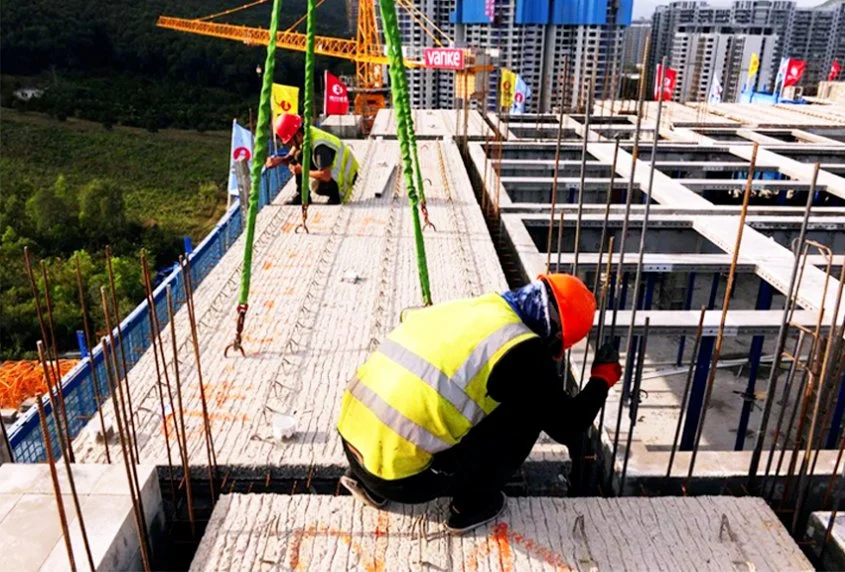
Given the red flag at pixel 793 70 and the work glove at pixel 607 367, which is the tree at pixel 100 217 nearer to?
the red flag at pixel 793 70

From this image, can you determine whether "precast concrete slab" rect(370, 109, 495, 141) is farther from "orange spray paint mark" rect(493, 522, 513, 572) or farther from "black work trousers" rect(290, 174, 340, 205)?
"orange spray paint mark" rect(493, 522, 513, 572)

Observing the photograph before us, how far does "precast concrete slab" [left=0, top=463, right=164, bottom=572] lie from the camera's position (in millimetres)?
3055

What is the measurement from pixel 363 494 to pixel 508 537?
0.80m

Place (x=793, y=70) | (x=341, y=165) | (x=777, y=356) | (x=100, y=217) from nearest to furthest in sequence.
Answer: (x=777, y=356) → (x=341, y=165) → (x=793, y=70) → (x=100, y=217)

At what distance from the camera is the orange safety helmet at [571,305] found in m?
3.12

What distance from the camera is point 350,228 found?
28.5ft

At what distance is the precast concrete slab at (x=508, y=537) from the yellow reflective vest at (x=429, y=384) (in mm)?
452

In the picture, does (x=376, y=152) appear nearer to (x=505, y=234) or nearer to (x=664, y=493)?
(x=505, y=234)

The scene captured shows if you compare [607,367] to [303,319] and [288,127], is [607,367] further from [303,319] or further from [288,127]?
[288,127]

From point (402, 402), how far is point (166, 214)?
1625 inches

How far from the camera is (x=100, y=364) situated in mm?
5805

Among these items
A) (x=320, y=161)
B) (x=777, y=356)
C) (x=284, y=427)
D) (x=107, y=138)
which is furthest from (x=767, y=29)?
(x=284, y=427)

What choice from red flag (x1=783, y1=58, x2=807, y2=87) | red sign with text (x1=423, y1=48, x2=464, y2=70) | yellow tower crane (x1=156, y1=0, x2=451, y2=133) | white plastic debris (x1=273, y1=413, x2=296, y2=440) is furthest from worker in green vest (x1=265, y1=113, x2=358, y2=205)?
red flag (x1=783, y1=58, x2=807, y2=87)

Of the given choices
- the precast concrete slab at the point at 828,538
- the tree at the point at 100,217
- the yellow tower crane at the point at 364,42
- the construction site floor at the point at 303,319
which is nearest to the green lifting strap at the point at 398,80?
the construction site floor at the point at 303,319
